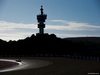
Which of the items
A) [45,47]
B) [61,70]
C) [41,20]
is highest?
[41,20]

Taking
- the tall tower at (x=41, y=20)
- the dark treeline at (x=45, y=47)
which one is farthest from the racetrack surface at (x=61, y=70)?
the tall tower at (x=41, y=20)

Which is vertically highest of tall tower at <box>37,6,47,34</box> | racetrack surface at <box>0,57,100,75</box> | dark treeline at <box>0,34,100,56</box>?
tall tower at <box>37,6,47,34</box>

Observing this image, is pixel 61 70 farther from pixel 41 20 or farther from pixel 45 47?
pixel 41 20

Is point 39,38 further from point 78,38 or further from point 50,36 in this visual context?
point 78,38

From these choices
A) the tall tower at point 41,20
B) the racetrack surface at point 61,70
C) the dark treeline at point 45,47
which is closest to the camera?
the racetrack surface at point 61,70

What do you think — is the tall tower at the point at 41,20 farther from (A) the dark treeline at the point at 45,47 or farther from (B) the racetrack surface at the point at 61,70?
(B) the racetrack surface at the point at 61,70

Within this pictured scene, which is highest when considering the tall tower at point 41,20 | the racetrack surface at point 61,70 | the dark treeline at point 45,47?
→ the tall tower at point 41,20

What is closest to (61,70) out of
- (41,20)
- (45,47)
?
(45,47)

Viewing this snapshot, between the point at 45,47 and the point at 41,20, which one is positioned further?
the point at 41,20

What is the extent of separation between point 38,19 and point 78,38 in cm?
3510

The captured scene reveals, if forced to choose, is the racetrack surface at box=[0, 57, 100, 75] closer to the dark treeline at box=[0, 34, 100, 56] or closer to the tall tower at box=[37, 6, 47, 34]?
the dark treeline at box=[0, 34, 100, 56]

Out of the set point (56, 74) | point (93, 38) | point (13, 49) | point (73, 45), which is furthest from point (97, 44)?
point (56, 74)

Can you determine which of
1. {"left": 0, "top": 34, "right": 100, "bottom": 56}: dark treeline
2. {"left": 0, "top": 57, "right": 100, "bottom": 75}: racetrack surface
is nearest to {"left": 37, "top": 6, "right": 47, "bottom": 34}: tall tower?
{"left": 0, "top": 34, "right": 100, "bottom": 56}: dark treeline

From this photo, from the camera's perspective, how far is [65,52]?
123 meters
